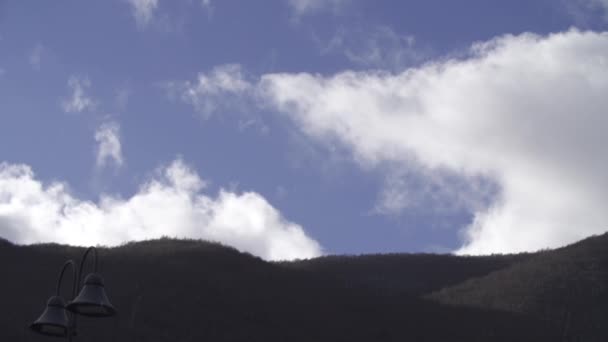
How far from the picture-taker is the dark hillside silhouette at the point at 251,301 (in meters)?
37.6

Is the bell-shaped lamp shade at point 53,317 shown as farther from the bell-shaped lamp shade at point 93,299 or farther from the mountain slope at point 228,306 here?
the mountain slope at point 228,306

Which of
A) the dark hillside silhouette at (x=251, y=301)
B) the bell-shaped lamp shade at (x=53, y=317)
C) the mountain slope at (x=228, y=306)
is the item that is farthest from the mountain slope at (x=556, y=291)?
the bell-shaped lamp shade at (x=53, y=317)

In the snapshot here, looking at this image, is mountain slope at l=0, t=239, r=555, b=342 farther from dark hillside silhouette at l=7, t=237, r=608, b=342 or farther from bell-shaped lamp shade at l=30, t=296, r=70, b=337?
bell-shaped lamp shade at l=30, t=296, r=70, b=337

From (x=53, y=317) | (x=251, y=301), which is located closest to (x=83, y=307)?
(x=53, y=317)

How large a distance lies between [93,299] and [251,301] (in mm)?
31252

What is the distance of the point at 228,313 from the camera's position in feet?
133

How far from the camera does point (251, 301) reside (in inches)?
1684

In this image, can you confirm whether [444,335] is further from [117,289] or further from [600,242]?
[600,242]

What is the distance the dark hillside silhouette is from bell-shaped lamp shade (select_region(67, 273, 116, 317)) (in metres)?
21.2

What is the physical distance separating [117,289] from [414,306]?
13.0 m

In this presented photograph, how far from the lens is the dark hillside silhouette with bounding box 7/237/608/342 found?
37594mm

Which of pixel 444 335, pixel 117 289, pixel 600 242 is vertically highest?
pixel 600 242

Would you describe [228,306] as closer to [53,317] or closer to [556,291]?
[556,291]

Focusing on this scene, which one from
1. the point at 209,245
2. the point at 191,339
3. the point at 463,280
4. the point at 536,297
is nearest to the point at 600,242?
the point at 463,280
